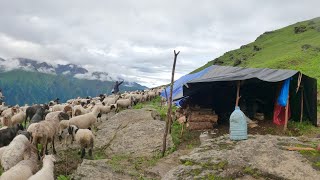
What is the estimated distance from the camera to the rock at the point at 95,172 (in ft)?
36.3

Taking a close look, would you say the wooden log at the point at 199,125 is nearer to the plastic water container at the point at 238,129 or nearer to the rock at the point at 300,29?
the plastic water container at the point at 238,129

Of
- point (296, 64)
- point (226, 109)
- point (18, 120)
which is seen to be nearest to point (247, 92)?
point (226, 109)

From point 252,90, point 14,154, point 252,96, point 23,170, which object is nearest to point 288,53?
point 252,90

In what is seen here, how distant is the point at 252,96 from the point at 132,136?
8383mm

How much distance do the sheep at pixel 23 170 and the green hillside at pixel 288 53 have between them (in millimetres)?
29864

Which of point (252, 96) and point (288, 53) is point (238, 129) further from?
point (288, 53)

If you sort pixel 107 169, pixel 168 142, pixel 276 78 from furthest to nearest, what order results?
pixel 276 78 → pixel 168 142 → pixel 107 169

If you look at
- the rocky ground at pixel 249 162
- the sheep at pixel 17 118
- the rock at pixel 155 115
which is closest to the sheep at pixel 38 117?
the sheep at pixel 17 118

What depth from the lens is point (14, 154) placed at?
11.8 metres

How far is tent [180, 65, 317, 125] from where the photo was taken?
18938 mm

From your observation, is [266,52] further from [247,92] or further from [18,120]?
[18,120]

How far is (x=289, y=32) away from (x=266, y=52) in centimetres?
1487

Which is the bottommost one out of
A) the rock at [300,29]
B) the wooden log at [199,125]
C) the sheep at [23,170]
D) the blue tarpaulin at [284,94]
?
the sheep at [23,170]

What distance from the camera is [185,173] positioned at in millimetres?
10023
